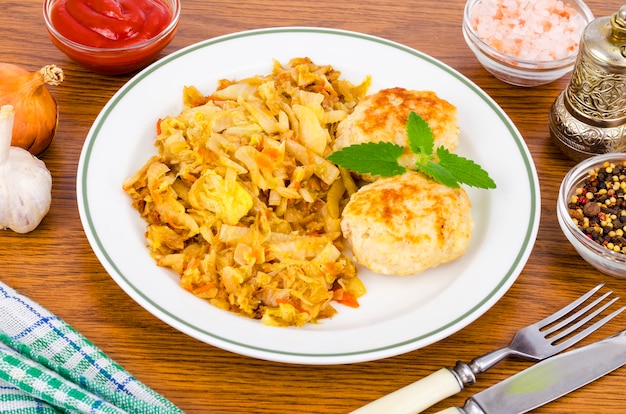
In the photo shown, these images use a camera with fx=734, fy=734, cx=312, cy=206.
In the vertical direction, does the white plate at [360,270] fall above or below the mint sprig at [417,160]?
below

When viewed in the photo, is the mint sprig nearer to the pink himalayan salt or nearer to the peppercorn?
the peppercorn

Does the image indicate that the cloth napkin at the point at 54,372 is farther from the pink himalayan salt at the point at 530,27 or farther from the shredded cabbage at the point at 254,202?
the pink himalayan salt at the point at 530,27

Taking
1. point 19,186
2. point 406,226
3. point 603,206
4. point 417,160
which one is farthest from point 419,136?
point 19,186

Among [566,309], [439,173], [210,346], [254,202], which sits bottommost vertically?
[210,346]

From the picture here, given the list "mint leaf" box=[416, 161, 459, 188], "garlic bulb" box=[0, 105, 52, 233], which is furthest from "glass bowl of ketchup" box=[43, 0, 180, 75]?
"mint leaf" box=[416, 161, 459, 188]

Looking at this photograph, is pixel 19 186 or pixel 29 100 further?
pixel 29 100

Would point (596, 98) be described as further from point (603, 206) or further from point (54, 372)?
point (54, 372)

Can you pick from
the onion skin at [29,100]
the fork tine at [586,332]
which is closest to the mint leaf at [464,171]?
the fork tine at [586,332]
